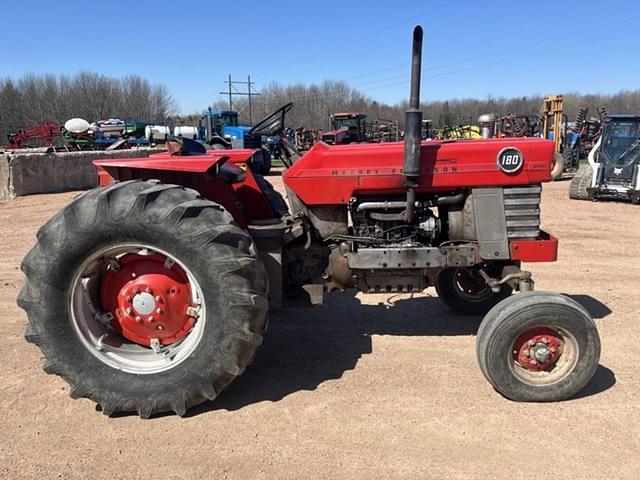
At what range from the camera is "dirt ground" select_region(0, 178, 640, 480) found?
255 cm

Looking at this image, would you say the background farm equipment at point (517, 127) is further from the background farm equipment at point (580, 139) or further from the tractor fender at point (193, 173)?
the tractor fender at point (193, 173)

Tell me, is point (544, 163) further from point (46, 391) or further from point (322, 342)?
point (46, 391)

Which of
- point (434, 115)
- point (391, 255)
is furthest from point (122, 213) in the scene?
point (434, 115)

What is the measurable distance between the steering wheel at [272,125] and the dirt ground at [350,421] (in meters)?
1.60

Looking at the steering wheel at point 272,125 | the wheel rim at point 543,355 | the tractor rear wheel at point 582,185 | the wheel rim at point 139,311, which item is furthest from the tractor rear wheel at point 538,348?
the tractor rear wheel at point 582,185

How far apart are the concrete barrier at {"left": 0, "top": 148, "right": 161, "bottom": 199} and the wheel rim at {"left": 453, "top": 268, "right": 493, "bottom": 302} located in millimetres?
11270

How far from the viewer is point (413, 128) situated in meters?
3.12

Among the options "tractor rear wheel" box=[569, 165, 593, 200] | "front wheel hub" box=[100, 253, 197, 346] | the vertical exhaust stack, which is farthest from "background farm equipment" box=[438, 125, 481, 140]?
"front wheel hub" box=[100, 253, 197, 346]

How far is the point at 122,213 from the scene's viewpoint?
2.83m

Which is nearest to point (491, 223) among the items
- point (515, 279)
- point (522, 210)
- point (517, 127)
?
point (522, 210)

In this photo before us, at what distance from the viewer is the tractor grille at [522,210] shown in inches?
137

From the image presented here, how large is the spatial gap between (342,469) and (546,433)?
1.12 meters

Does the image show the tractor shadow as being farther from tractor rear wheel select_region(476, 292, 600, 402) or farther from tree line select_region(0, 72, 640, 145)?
tree line select_region(0, 72, 640, 145)

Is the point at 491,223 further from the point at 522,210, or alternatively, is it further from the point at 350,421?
the point at 350,421
